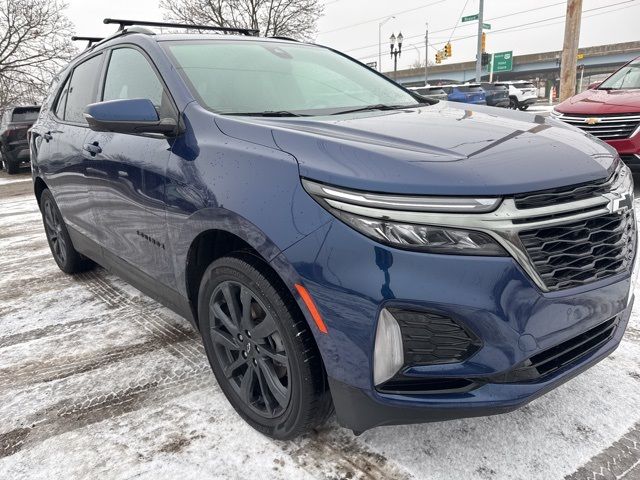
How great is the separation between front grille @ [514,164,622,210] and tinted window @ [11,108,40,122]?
48.6 feet

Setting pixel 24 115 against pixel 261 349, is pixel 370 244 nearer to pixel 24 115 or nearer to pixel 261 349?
pixel 261 349

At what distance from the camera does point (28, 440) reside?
2.08 meters

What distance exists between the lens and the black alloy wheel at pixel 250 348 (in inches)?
73.7

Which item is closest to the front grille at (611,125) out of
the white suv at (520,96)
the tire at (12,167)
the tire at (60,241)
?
the tire at (60,241)

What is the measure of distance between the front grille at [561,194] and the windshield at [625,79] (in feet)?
19.8

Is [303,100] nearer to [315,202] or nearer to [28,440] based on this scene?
[315,202]

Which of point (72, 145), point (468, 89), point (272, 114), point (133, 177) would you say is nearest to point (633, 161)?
point (272, 114)

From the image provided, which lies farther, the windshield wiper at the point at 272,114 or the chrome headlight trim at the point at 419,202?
the windshield wiper at the point at 272,114

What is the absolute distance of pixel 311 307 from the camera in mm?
1607

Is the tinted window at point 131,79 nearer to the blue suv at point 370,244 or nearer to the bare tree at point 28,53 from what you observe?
the blue suv at point 370,244

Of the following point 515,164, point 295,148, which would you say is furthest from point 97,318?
point 515,164

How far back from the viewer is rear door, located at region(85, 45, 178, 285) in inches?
91.0

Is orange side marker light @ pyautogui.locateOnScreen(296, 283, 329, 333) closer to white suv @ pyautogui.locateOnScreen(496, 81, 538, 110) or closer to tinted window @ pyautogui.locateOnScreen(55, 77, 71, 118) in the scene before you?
tinted window @ pyautogui.locateOnScreen(55, 77, 71, 118)

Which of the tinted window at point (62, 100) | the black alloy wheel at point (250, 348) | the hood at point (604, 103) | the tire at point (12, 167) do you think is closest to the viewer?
the black alloy wheel at point (250, 348)
